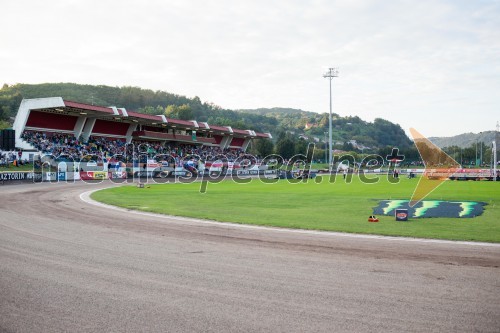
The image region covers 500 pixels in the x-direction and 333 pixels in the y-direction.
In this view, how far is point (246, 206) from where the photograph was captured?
21.7 m

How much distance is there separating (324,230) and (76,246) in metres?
7.68

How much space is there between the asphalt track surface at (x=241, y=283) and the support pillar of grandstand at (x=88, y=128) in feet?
168

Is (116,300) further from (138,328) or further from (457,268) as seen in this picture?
(457,268)

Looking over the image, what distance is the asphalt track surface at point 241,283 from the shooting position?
555cm

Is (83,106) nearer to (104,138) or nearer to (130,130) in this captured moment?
(104,138)

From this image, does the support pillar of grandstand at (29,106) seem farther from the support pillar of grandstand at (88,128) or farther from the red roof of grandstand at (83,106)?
the support pillar of grandstand at (88,128)

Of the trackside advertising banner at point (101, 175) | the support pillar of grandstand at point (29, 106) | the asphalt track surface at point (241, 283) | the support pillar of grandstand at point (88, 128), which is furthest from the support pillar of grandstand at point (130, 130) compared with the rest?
the asphalt track surface at point (241, 283)

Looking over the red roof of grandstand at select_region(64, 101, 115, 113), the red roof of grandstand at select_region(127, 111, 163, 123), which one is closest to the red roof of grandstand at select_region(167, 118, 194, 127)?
the red roof of grandstand at select_region(127, 111, 163, 123)

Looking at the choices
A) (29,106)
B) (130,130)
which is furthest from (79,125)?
(130,130)

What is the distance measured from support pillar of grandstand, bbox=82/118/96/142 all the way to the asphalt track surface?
5131 cm

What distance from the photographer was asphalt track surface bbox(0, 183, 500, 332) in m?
5.55

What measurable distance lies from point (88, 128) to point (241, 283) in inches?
2340

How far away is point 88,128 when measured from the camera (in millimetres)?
61125

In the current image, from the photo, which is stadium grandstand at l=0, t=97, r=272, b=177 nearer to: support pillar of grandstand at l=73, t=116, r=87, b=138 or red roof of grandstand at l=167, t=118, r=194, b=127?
support pillar of grandstand at l=73, t=116, r=87, b=138
